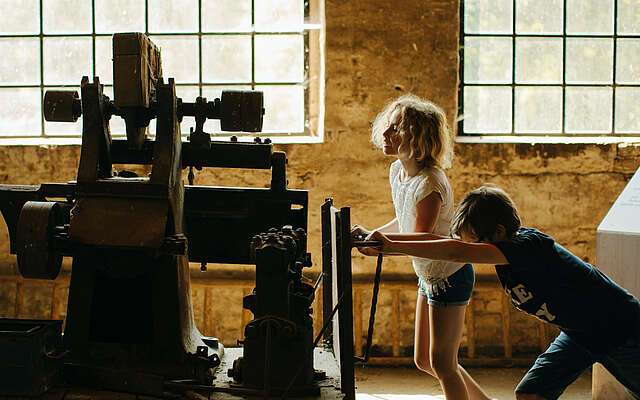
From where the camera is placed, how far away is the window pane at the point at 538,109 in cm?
432

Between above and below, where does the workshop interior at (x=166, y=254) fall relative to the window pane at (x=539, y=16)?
below

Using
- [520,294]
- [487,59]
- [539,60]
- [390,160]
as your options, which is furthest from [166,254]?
[539,60]

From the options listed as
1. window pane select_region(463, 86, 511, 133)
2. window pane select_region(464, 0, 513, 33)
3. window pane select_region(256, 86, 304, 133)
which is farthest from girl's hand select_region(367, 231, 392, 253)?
window pane select_region(464, 0, 513, 33)

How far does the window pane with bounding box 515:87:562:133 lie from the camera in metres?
4.32

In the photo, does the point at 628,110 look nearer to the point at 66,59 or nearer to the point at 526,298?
the point at 526,298

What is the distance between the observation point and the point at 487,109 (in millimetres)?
4301

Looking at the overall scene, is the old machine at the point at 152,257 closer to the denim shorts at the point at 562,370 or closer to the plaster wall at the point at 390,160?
the denim shorts at the point at 562,370

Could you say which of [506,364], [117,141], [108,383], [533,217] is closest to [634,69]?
[533,217]

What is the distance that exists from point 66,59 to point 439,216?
3.23 metres

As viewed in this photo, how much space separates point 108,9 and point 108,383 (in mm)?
3124

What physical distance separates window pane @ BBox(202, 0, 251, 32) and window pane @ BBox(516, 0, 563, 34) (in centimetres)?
196

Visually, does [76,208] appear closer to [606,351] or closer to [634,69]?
[606,351]

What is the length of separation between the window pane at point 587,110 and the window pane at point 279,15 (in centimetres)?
205

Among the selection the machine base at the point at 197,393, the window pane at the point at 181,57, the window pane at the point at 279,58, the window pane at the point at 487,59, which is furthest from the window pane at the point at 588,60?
the machine base at the point at 197,393
